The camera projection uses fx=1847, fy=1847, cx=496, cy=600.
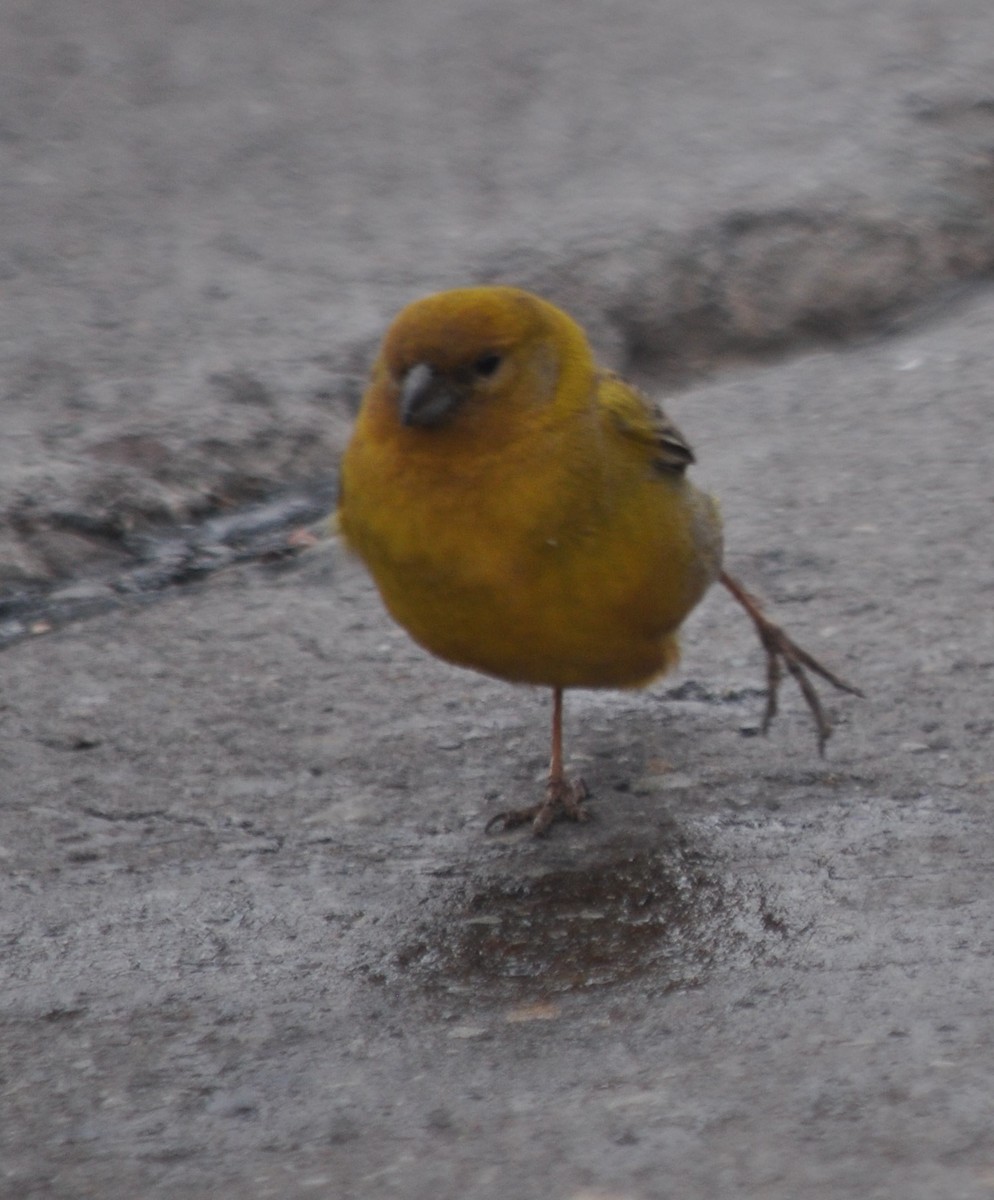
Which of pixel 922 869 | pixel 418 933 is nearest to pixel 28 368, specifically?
pixel 418 933

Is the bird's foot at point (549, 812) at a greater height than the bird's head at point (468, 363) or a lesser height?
lesser

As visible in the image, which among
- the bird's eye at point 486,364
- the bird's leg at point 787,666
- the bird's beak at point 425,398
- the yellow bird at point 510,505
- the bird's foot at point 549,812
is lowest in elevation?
the bird's foot at point 549,812

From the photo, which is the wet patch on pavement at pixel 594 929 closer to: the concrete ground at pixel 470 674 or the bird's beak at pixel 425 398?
the concrete ground at pixel 470 674

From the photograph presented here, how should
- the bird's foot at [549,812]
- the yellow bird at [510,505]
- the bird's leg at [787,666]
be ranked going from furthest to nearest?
the bird's leg at [787,666] < the bird's foot at [549,812] < the yellow bird at [510,505]

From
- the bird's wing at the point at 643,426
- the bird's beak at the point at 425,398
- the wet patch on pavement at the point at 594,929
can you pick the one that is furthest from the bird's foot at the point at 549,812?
the bird's beak at the point at 425,398

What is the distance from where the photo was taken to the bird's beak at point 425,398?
3176 mm

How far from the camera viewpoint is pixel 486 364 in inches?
128

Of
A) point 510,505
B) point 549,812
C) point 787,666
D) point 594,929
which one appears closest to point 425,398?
point 510,505

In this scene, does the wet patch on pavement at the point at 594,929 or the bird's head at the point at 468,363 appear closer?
the wet patch on pavement at the point at 594,929

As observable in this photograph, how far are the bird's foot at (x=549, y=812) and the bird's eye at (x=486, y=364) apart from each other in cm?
79

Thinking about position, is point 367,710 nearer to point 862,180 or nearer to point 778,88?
point 862,180

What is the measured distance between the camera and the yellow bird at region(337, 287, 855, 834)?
3164mm

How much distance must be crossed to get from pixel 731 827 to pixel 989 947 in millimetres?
635

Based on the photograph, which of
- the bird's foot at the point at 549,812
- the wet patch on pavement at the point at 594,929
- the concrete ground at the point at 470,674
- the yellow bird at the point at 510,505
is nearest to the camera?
the concrete ground at the point at 470,674
